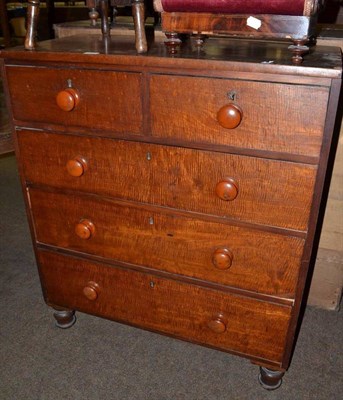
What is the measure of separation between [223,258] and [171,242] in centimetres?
18

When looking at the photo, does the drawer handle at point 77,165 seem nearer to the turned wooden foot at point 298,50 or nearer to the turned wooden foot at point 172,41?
the turned wooden foot at point 172,41

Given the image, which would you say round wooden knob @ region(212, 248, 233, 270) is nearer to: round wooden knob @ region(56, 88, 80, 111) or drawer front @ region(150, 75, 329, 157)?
drawer front @ region(150, 75, 329, 157)

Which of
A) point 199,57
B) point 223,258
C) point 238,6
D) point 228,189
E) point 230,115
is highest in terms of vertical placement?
point 238,6

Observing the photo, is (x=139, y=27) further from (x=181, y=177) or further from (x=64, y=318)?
(x=64, y=318)

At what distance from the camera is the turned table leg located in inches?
48.8

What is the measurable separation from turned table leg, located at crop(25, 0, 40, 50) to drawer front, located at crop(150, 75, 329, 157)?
412 mm

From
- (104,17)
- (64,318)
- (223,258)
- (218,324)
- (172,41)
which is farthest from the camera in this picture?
(64,318)

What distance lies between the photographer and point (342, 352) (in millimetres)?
1658

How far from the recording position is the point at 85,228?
1425 mm

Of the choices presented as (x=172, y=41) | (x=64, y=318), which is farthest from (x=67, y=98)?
(x=64, y=318)

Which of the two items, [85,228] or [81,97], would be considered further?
[85,228]

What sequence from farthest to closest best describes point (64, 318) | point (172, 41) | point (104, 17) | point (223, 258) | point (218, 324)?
point (64, 318) → point (104, 17) → point (218, 324) → point (223, 258) → point (172, 41)

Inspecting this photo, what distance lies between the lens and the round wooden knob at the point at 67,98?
1.20 metres

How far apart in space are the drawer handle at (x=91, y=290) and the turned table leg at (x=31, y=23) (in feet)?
2.77
